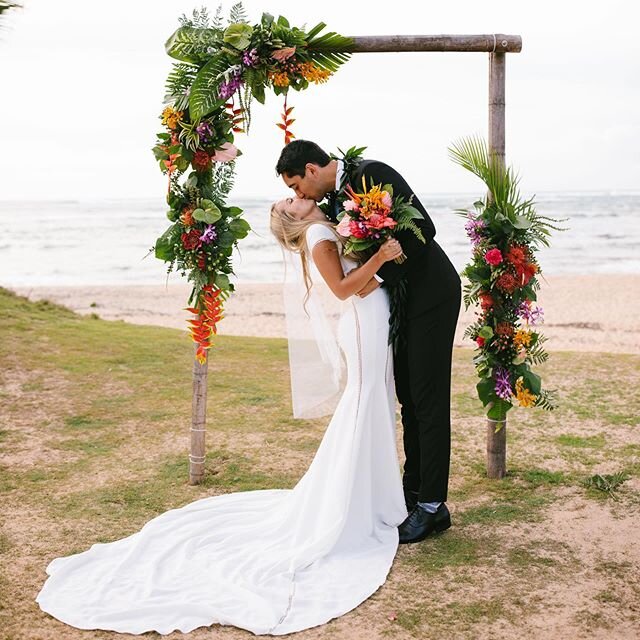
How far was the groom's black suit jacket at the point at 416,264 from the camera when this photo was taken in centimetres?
431

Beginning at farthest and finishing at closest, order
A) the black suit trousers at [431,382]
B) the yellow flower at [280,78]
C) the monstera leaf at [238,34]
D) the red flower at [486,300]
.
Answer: the red flower at [486,300] → the yellow flower at [280,78] → the monstera leaf at [238,34] → the black suit trousers at [431,382]

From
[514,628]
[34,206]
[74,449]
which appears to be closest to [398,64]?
[34,206]

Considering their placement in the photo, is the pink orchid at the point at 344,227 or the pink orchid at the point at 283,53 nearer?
the pink orchid at the point at 344,227

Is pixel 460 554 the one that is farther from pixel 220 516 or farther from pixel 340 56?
pixel 340 56

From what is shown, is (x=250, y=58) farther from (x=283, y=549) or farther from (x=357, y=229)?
(x=283, y=549)

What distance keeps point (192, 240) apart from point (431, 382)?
1.71m

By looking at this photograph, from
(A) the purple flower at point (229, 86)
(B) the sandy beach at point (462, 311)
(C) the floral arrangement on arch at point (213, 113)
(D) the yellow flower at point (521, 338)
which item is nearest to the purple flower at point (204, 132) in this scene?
(C) the floral arrangement on arch at point (213, 113)

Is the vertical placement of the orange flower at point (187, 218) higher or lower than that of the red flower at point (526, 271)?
higher

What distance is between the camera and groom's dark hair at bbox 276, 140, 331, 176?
169 inches

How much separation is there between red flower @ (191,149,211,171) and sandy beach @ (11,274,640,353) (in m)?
7.41

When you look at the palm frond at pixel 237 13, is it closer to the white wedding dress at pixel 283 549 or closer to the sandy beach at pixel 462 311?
the white wedding dress at pixel 283 549

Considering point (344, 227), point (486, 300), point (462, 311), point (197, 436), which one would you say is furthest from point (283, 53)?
point (462, 311)

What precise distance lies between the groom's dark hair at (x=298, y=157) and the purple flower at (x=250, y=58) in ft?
2.51

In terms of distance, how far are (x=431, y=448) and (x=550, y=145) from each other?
3795cm
